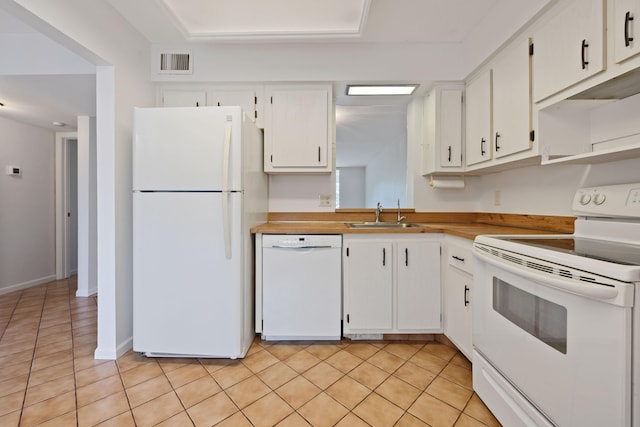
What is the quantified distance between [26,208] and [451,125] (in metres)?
5.11

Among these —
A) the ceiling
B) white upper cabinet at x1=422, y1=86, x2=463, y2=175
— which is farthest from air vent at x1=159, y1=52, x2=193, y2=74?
white upper cabinet at x1=422, y1=86, x2=463, y2=175

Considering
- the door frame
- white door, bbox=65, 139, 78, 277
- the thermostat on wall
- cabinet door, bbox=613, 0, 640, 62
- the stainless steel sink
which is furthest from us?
white door, bbox=65, 139, 78, 277

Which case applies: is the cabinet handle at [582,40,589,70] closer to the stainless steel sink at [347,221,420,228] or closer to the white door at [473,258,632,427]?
the white door at [473,258,632,427]

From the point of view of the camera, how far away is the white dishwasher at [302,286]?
1921mm

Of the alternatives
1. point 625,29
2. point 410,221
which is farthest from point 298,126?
point 625,29

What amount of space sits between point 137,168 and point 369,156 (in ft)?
16.7

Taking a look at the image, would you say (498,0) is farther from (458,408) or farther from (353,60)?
(458,408)

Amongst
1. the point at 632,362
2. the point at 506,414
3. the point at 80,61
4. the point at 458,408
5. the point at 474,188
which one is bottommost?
the point at 458,408

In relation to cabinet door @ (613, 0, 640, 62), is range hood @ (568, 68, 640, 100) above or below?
below

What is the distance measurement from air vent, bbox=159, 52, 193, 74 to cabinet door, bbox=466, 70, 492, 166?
2388 millimetres

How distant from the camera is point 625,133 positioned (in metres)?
1.27

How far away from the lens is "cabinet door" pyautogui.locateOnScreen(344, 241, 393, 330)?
194 cm

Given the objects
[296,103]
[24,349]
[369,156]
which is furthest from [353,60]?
[369,156]

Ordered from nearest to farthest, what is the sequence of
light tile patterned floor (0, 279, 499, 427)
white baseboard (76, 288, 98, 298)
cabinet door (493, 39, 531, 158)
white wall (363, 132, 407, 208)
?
1. light tile patterned floor (0, 279, 499, 427)
2. cabinet door (493, 39, 531, 158)
3. white baseboard (76, 288, 98, 298)
4. white wall (363, 132, 407, 208)
